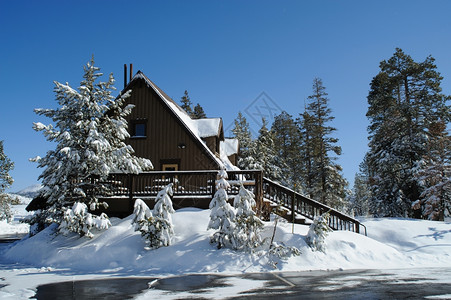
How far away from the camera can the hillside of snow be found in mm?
8758

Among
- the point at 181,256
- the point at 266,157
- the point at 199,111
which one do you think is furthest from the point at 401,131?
the point at 199,111

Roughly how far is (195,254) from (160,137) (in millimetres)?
10940

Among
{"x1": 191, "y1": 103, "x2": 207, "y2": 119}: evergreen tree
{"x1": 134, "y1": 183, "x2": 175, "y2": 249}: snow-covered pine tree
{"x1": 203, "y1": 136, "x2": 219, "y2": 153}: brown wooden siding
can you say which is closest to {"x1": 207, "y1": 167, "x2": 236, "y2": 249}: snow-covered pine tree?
{"x1": 134, "y1": 183, "x2": 175, "y2": 249}: snow-covered pine tree

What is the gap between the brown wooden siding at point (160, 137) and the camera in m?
18.2

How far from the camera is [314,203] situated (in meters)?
12.0

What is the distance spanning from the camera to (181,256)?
9062mm

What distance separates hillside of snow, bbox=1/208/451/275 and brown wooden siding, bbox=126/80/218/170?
643 centimetres

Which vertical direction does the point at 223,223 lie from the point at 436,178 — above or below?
below

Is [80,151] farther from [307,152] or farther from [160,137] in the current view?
[307,152]

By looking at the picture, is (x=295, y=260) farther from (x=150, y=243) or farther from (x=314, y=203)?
(x=150, y=243)

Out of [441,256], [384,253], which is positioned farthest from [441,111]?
[384,253]

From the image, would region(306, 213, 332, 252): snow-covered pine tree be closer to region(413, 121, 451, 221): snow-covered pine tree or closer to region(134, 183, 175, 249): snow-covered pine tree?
region(134, 183, 175, 249): snow-covered pine tree

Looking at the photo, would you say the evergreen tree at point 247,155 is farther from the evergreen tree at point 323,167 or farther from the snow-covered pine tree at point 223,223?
the snow-covered pine tree at point 223,223

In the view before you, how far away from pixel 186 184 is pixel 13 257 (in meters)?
7.71
